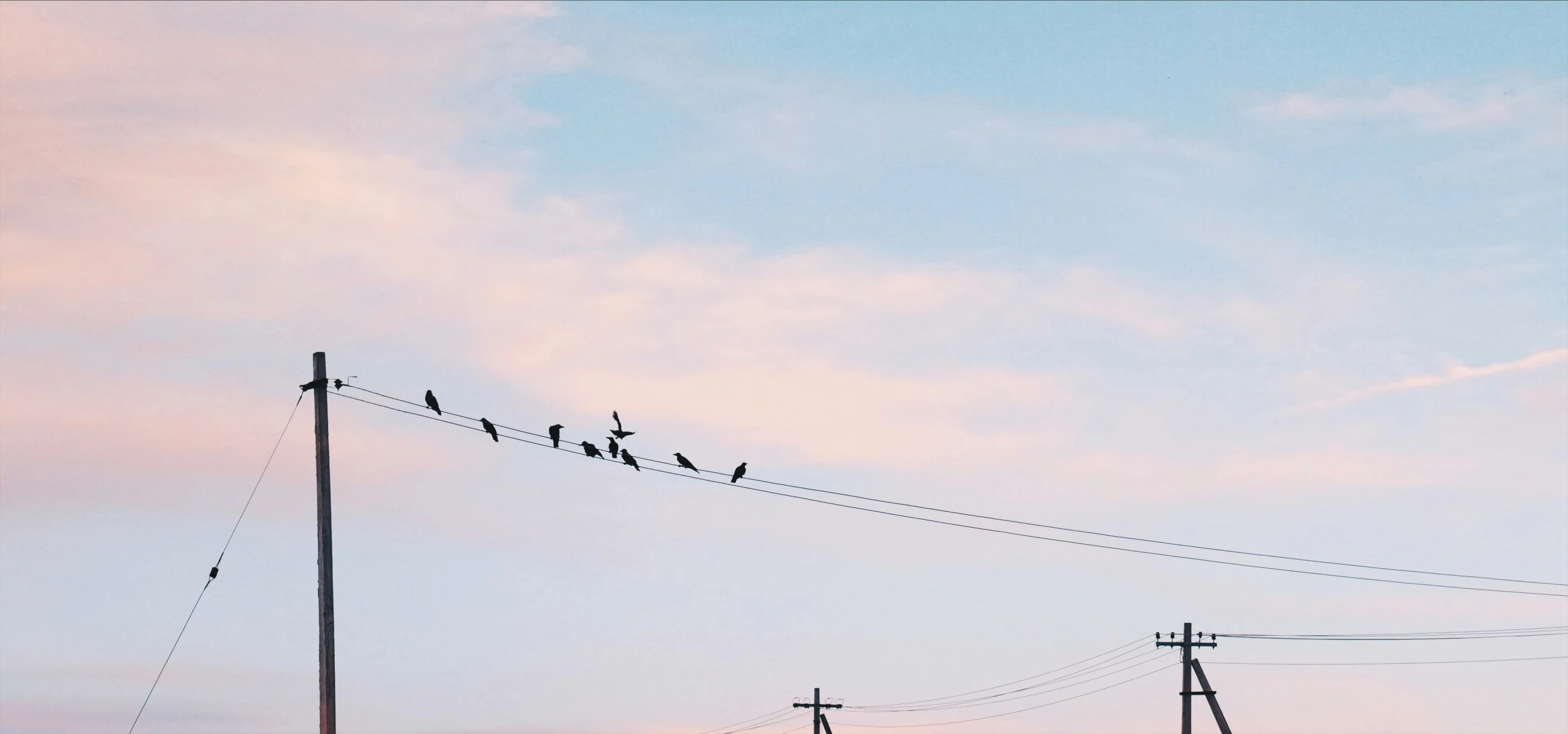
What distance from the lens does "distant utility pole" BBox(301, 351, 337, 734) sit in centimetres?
2652

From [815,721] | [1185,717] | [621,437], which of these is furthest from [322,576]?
[815,721]

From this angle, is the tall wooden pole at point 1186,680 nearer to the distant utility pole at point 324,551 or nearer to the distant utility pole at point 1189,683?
the distant utility pole at point 1189,683

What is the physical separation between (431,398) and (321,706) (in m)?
8.53

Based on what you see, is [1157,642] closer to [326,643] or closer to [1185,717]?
[1185,717]

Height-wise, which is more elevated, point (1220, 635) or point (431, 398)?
point (431, 398)

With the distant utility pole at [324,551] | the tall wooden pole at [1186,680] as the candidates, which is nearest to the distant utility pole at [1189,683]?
the tall wooden pole at [1186,680]

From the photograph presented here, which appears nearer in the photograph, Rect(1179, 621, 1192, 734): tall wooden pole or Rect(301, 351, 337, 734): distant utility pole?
Rect(301, 351, 337, 734): distant utility pole

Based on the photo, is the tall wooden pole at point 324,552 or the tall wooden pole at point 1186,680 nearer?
the tall wooden pole at point 324,552

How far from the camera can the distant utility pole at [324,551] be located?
1044 inches

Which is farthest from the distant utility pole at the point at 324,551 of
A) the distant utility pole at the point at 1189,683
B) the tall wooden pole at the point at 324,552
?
the distant utility pole at the point at 1189,683

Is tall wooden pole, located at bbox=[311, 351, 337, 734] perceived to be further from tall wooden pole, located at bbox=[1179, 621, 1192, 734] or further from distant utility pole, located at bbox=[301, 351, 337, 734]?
tall wooden pole, located at bbox=[1179, 621, 1192, 734]

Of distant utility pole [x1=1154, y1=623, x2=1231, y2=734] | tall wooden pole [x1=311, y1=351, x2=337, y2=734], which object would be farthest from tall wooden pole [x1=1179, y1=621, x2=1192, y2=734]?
tall wooden pole [x1=311, y1=351, x2=337, y2=734]

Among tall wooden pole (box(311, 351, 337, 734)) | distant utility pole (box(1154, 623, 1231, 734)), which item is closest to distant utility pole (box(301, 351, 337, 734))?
tall wooden pole (box(311, 351, 337, 734))

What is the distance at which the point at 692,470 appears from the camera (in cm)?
3306
